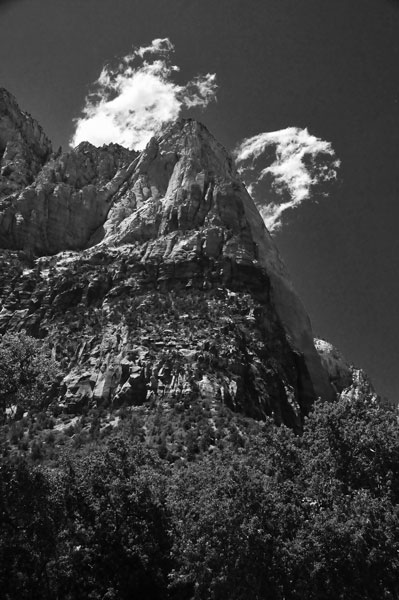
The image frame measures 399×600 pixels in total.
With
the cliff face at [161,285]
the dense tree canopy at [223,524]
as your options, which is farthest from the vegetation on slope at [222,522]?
the cliff face at [161,285]

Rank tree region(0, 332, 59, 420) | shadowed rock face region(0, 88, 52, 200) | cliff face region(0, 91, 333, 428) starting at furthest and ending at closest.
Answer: shadowed rock face region(0, 88, 52, 200) → cliff face region(0, 91, 333, 428) → tree region(0, 332, 59, 420)

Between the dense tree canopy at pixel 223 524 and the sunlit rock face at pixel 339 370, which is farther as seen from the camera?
the sunlit rock face at pixel 339 370

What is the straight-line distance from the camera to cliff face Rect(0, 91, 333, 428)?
79562 mm

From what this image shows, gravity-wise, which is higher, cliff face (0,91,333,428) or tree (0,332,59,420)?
cliff face (0,91,333,428)

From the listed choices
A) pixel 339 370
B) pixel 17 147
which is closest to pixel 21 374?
pixel 17 147

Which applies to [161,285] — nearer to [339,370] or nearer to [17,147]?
[17,147]

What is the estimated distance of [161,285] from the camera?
97375 millimetres

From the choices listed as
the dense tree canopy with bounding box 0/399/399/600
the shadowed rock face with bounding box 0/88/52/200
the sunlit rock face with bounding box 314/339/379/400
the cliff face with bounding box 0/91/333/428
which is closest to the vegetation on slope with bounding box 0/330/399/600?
the dense tree canopy with bounding box 0/399/399/600

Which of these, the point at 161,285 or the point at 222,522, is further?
the point at 161,285

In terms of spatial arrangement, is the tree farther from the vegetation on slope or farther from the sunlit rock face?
the sunlit rock face

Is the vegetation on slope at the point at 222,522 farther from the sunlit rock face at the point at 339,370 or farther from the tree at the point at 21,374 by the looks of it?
the sunlit rock face at the point at 339,370

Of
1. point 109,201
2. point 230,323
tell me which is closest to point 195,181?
point 109,201

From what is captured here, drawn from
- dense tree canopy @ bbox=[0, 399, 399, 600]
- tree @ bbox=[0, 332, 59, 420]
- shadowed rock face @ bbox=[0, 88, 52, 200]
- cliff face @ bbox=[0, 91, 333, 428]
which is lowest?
dense tree canopy @ bbox=[0, 399, 399, 600]

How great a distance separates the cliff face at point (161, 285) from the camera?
261 ft
